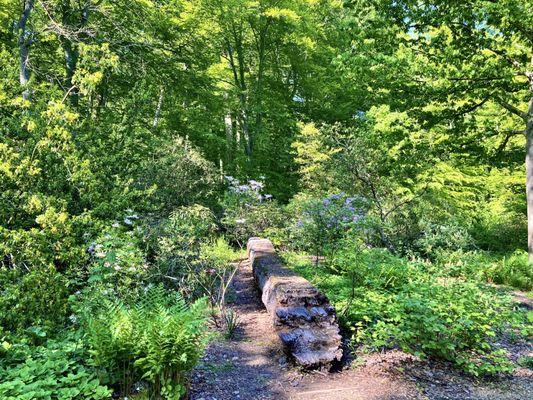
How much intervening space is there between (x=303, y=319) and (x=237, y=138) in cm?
1434

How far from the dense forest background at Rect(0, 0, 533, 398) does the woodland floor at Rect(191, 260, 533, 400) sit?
109 centimetres

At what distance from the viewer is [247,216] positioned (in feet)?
31.9

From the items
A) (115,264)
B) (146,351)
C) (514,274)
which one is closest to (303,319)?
(146,351)

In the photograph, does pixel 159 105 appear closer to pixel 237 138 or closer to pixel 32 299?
pixel 237 138

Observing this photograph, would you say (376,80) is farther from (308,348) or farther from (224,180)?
(308,348)

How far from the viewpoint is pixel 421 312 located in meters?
3.95

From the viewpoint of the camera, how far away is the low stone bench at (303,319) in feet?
12.7

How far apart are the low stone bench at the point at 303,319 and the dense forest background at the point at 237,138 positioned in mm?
1400

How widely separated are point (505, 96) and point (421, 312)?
27.6 feet

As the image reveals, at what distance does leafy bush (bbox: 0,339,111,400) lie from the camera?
8.35ft

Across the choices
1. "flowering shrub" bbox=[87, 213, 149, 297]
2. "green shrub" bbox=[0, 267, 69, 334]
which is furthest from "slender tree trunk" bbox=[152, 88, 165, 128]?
"green shrub" bbox=[0, 267, 69, 334]

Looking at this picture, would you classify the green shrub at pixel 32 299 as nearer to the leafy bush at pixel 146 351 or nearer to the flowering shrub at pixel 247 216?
the leafy bush at pixel 146 351

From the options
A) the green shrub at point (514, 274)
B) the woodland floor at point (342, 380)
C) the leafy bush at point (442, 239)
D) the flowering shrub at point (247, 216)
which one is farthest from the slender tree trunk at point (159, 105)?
the green shrub at point (514, 274)

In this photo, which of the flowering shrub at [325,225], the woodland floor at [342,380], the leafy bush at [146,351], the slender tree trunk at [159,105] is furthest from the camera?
the slender tree trunk at [159,105]
